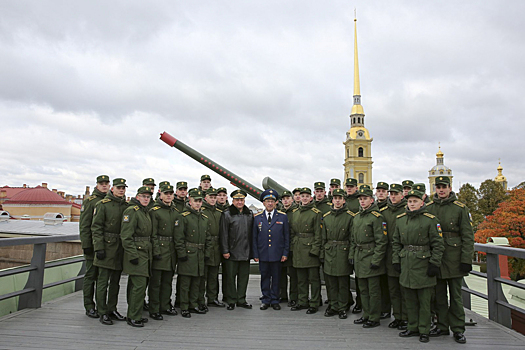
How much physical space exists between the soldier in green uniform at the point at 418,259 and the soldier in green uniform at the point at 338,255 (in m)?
0.88

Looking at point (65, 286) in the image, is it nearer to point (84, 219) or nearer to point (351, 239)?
point (84, 219)

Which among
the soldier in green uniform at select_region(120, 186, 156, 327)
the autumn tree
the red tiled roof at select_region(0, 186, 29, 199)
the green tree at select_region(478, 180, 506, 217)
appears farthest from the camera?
the red tiled roof at select_region(0, 186, 29, 199)

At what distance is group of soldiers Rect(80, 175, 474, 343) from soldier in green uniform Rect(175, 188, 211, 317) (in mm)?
14

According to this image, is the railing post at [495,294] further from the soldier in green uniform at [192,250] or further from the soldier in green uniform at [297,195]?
the soldier in green uniform at [192,250]

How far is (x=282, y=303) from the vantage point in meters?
6.04

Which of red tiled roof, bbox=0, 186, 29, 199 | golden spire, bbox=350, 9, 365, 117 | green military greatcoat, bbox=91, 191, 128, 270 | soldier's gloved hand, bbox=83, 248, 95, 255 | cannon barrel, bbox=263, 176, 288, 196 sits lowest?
soldier's gloved hand, bbox=83, 248, 95, 255

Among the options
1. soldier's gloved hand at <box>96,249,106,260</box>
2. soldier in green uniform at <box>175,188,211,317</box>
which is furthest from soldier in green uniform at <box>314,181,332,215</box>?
soldier's gloved hand at <box>96,249,106,260</box>

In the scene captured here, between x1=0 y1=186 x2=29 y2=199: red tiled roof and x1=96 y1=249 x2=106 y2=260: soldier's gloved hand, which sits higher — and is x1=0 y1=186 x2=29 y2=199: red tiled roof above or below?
above

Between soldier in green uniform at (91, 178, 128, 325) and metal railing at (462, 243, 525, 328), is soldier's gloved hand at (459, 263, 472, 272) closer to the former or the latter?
metal railing at (462, 243, 525, 328)

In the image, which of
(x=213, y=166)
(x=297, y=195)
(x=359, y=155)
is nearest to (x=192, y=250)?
(x=297, y=195)

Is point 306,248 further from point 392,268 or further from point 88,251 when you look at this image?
point 88,251

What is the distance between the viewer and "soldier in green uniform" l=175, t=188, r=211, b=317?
524 cm

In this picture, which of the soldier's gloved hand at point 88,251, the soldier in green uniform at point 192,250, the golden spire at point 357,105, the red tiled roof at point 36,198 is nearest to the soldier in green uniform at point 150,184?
the soldier in green uniform at point 192,250

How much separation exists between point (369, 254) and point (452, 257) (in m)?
0.91
